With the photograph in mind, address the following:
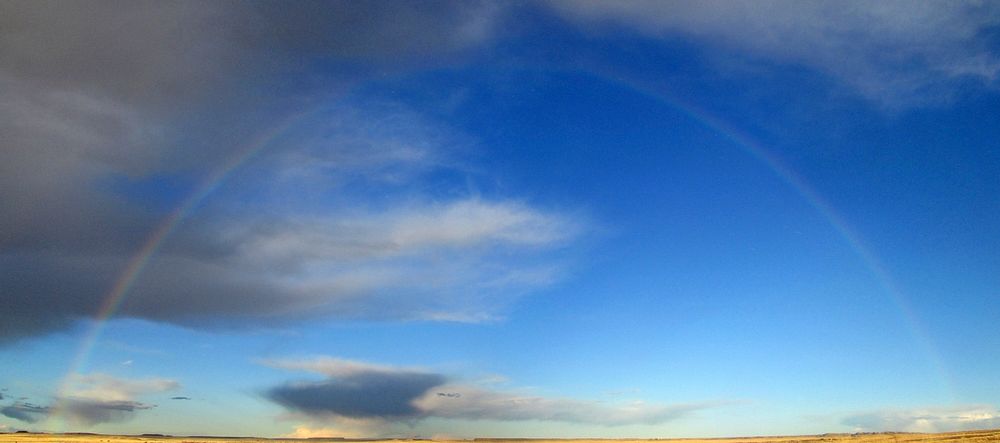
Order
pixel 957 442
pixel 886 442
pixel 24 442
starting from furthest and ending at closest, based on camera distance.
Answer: pixel 24 442 → pixel 886 442 → pixel 957 442

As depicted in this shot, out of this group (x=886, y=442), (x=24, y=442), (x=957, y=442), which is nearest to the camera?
(x=957, y=442)

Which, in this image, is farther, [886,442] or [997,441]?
[886,442]

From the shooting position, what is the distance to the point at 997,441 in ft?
372

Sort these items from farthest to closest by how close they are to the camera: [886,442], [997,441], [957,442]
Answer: [886,442] < [957,442] < [997,441]

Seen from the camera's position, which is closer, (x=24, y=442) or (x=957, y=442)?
(x=957, y=442)

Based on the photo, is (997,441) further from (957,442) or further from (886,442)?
(886,442)

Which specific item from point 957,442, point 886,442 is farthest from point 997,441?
point 886,442

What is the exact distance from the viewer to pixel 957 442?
123m

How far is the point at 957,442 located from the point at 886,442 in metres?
43.7

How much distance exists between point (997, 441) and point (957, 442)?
33.0 ft

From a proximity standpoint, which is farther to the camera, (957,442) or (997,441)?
(957,442)

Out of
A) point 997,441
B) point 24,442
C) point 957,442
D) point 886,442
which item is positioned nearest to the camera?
point 997,441

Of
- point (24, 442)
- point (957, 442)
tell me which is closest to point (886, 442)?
point (957, 442)

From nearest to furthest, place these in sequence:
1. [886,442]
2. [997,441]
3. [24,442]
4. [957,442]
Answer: [997,441] → [957,442] → [886,442] → [24,442]
